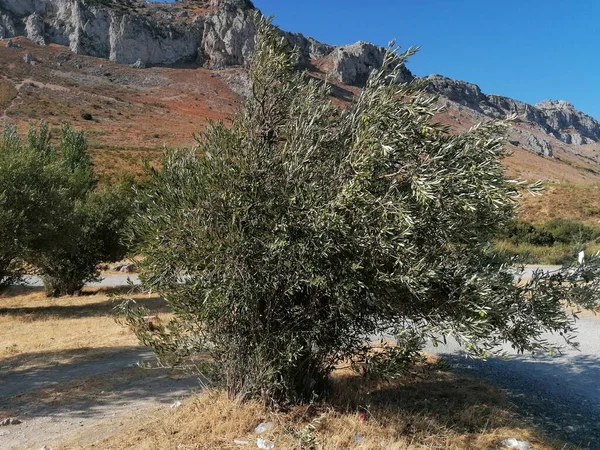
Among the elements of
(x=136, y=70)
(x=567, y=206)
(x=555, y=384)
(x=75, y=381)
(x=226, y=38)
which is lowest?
(x=75, y=381)

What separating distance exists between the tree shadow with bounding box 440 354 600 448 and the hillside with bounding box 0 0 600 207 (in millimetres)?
52047

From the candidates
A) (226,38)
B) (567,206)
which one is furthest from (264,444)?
(226,38)

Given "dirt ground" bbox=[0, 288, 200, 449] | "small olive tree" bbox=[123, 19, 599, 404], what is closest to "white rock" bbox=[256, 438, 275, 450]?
"small olive tree" bbox=[123, 19, 599, 404]

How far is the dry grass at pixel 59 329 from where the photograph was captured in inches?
473

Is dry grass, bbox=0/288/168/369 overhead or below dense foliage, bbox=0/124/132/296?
below

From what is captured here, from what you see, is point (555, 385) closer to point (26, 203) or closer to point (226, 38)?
point (26, 203)

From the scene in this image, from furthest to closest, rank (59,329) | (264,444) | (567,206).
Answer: (567,206)
(59,329)
(264,444)

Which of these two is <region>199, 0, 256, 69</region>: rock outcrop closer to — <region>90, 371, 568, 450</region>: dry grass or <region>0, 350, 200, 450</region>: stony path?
<region>0, 350, 200, 450</region>: stony path

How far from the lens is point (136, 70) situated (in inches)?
4685

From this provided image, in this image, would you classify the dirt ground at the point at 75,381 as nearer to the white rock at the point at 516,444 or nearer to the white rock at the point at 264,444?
A: the white rock at the point at 264,444

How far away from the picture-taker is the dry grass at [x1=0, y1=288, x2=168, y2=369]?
12023 mm

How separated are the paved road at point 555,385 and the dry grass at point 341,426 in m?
0.60

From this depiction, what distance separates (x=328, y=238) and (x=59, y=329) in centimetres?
1265

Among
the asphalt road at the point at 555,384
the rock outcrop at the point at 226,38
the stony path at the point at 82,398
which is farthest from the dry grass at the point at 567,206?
the rock outcrop at the point at 226,38
